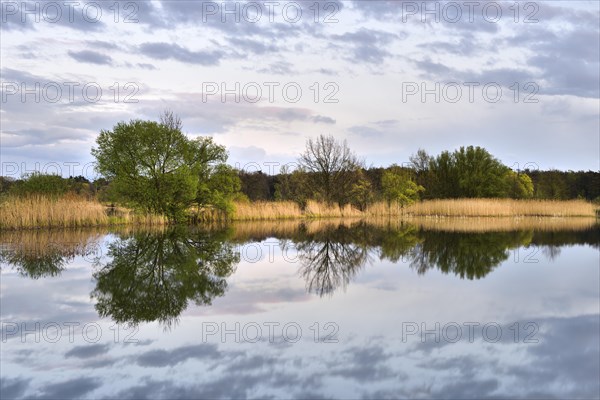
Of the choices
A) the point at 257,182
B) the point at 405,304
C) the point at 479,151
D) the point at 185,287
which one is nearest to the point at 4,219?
the point at 185,287

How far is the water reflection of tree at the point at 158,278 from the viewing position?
6.93 metres

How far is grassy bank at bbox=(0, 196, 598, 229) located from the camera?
64.9 feet

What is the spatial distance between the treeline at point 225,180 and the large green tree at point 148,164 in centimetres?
4

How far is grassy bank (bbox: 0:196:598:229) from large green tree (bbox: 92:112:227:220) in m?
1.02

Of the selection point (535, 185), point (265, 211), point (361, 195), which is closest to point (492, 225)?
point (265, 211)

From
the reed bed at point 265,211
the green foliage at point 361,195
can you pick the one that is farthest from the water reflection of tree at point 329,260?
the green foliage at point 361,195

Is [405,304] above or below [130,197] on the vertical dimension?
below

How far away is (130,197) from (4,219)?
5.10m

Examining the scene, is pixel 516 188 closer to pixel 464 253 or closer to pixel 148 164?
pixel 148 164

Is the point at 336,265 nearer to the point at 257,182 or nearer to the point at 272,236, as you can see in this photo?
the point at 272,236

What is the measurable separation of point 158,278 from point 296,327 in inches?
148

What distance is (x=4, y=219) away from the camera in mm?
19188

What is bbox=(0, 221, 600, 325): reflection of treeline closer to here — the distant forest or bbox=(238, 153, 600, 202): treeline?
bbox=(238, 153, 600, 202): treeline

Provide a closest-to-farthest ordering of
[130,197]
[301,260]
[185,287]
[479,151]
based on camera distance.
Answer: [185,287]
[301,260]
[130,197]
[479,151]
